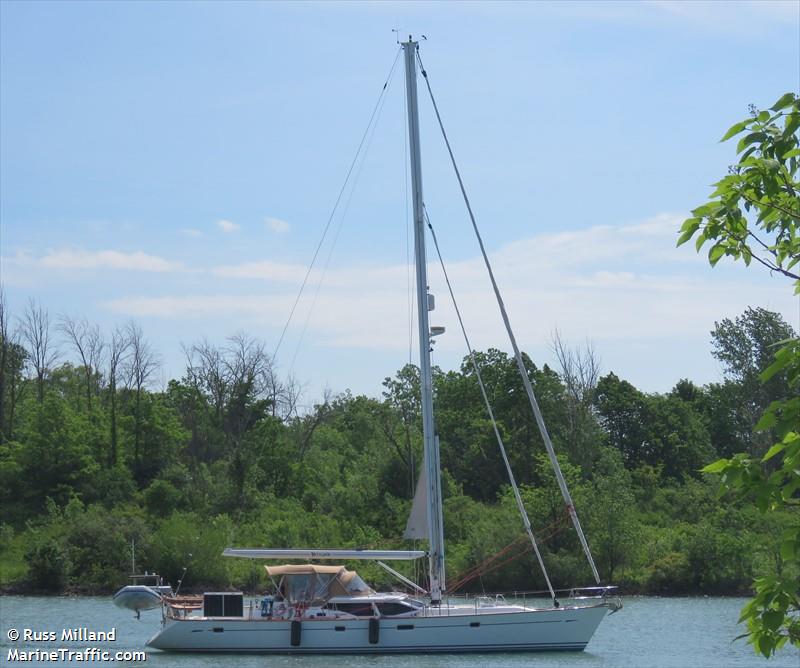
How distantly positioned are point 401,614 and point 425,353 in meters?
7.12

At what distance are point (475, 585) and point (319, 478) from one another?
19645mm

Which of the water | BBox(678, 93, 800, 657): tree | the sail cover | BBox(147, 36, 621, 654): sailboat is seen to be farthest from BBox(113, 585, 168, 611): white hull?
BBox(678, 93, 800, 657): tree

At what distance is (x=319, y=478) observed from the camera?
7525cm

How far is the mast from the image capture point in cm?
3075

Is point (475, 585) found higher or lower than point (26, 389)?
lower

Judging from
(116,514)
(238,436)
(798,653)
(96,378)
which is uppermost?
(96,378)

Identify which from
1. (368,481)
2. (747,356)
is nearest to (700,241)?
(368,481)

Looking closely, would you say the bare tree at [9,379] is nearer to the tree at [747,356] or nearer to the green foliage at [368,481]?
the green foliage at [368,481]

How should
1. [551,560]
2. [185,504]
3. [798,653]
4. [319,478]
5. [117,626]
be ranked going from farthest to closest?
→ 1. [319,478]
2. [185,504]
3. [551,560]
4. [117,626]
5. [798,653]

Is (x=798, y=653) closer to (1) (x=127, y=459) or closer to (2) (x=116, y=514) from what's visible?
(2) (x=116, y=514)

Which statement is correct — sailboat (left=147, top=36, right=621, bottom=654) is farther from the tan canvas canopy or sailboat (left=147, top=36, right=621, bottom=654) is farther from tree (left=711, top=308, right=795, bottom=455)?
tree (left=711, top=308, right=795, bottom=455)

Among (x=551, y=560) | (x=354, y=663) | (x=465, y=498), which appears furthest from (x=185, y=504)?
(x=354, y=663)

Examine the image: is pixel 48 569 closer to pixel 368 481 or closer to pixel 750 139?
pixel 368 481

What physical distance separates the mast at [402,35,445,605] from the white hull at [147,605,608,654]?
119 cm
